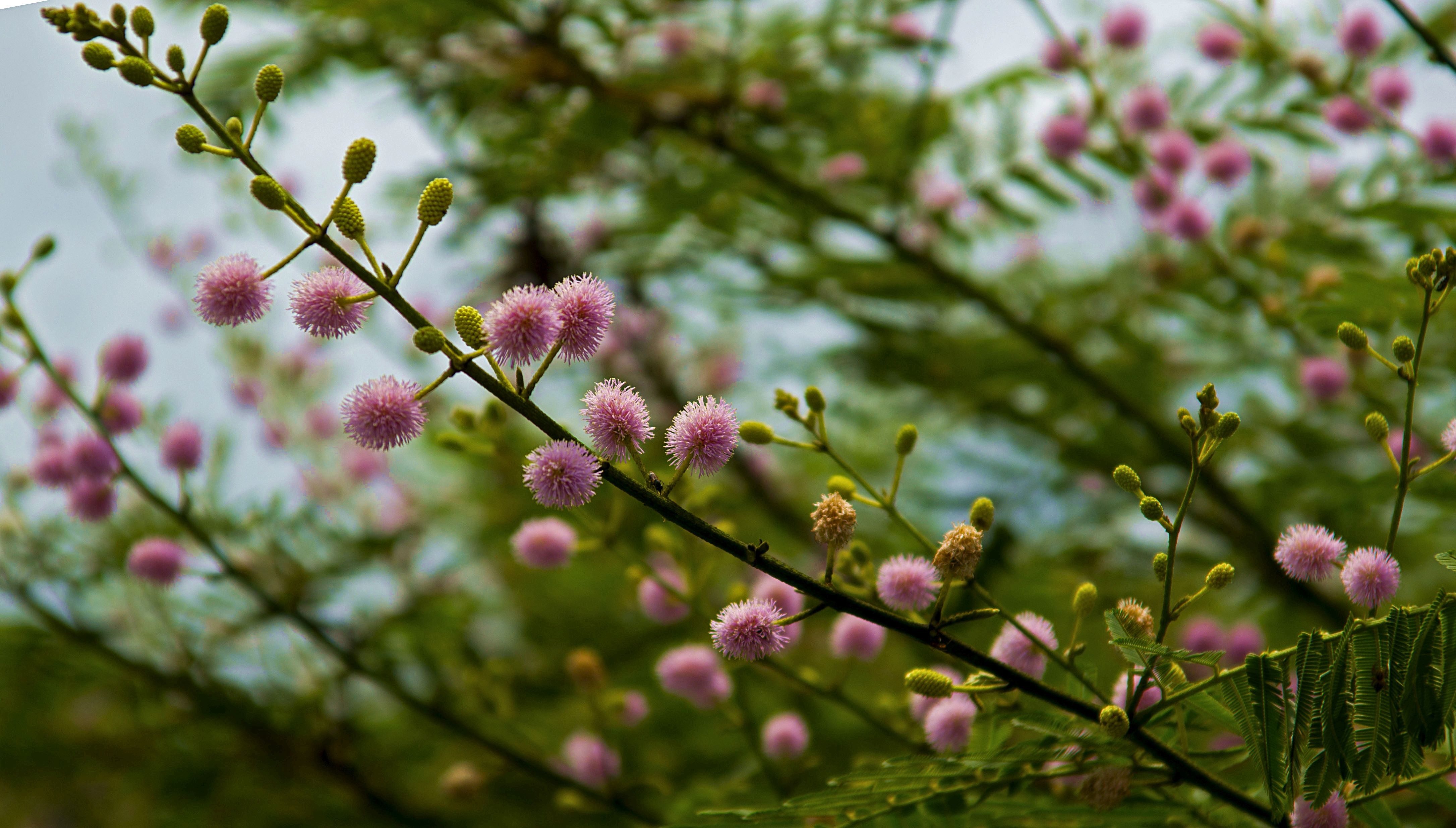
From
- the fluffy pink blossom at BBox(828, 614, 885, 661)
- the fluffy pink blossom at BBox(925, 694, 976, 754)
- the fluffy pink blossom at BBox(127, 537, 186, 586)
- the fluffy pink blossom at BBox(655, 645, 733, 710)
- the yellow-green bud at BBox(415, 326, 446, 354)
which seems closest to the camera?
the yellow-green bud at BBox(415, 326, 446, 354)

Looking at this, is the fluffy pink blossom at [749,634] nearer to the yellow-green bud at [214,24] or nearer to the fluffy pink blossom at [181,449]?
the yellow-green bud at [214,24]

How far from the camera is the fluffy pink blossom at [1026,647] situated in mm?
1044

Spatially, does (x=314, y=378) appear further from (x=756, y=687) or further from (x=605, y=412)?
(x=605, y=412)

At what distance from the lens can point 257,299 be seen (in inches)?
34.3

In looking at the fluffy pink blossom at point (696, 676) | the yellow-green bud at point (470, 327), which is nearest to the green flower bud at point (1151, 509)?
the yellow-green bud at point (470, 327)

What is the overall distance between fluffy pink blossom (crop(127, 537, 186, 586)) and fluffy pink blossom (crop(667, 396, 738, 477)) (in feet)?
5.03

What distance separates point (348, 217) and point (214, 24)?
0.26 meters

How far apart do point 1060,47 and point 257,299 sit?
224cm

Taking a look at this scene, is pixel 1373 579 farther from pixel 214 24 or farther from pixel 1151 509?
pixel 214 24

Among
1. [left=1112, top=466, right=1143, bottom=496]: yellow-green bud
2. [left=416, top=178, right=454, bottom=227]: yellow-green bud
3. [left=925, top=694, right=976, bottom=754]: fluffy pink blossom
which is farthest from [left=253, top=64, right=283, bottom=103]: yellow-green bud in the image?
[left=925, top=694, right=976, bottom=754]: fluffy pink blossom

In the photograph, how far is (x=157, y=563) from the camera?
6.30ft

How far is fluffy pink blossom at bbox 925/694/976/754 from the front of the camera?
1.15m

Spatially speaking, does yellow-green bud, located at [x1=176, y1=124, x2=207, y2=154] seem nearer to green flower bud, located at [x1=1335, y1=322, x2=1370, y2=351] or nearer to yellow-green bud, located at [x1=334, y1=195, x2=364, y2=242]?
yellow-green bud, located at [x1=334, y1=195, x2=364, y2=242]

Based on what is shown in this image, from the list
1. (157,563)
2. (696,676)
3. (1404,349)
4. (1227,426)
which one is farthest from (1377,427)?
(157,563)
